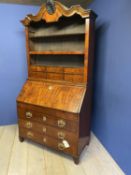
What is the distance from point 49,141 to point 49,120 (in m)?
0.29

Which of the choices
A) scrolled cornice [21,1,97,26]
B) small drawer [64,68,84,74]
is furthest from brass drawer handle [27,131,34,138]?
scrolled cornice [21,1,97,26]

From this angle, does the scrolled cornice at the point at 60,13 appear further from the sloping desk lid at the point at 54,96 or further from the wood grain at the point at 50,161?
the wood grain at the point at 50,161

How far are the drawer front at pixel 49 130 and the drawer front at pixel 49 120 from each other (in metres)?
0.05

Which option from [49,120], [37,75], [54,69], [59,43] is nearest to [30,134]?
[49,120]

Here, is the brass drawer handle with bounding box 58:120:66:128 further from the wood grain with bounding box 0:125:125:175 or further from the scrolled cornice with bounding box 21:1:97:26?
→ the scrolled cornice with bounding box 21:1:97:26

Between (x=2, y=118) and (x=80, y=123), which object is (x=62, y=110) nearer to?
(x=80, y=123)

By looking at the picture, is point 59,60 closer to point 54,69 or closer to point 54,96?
point 54,69

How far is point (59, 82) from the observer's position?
78.4 inches

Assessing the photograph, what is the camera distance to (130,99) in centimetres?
152

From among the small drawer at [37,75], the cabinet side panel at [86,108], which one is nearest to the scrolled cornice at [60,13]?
the cabinet side panel at [86,108]

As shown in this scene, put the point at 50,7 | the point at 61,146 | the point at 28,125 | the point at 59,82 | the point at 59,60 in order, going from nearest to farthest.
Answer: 1. the point at 50,7
2. the point at 61,146
3. the point at 59,82
4. the point at 28,125
5. the point at 59,60

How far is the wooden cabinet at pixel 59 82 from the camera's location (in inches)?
69.3

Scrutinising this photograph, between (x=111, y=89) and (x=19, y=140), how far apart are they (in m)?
1.50

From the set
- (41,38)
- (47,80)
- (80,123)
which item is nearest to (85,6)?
(41,38)
